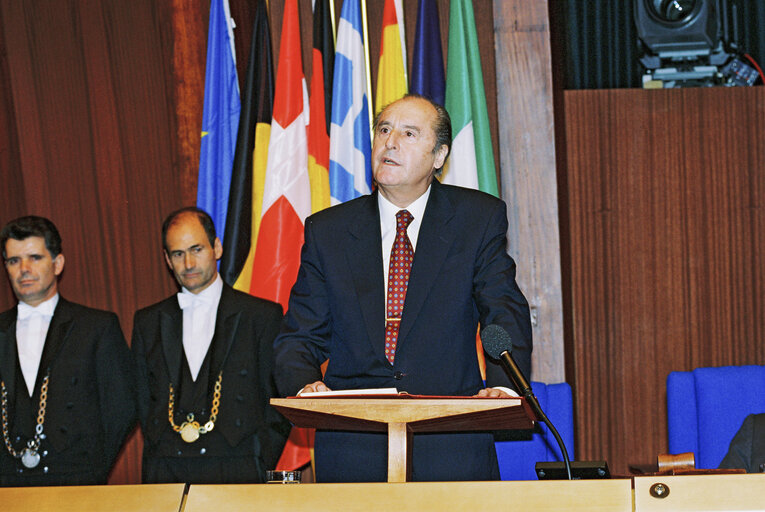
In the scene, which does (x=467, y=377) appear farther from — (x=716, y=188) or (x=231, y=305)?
(x=716, y=188)

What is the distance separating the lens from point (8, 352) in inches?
156

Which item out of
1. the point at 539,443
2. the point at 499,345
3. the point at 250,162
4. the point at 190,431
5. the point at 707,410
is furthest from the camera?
the point at 250,162

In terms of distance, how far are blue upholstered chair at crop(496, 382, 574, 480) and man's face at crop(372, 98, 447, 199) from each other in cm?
85

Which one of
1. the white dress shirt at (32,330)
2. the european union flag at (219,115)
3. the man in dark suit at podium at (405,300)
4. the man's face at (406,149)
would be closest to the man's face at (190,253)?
the european union flag at (219,115)

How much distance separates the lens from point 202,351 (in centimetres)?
394

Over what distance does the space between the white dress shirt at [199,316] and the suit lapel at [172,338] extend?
0.03 metres

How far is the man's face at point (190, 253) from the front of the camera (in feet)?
13.1

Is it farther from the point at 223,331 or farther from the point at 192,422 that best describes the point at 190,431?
the point at 223,331

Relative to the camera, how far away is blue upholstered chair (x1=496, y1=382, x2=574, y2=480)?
3.18 m

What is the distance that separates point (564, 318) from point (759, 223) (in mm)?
1006

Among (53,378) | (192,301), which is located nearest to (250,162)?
(192,301)

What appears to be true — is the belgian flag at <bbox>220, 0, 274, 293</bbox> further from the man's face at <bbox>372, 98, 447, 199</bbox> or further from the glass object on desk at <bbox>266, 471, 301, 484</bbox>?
the glass object on desk at <bbox>266, 471, 301, 484</bbox>

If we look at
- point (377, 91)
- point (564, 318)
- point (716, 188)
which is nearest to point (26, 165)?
point (377, 91)

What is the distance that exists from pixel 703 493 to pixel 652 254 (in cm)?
272
